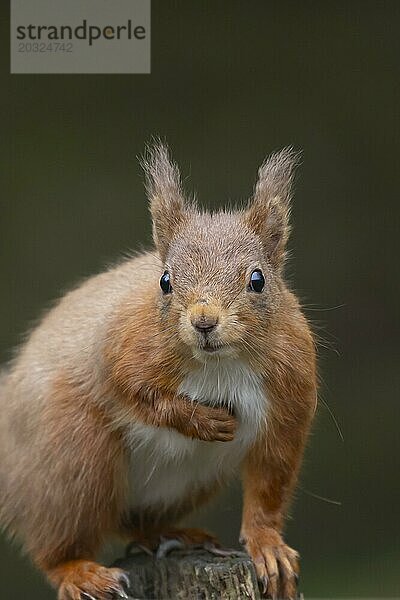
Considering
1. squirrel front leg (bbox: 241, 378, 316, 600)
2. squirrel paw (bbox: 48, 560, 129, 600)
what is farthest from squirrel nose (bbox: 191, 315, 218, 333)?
squirrel paw (bbox: 48, 560, 129, 600)

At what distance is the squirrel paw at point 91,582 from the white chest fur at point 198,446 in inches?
8.6

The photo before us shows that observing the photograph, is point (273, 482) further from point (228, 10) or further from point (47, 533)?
point (228, 10)

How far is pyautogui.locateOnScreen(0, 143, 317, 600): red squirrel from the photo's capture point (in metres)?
3.10

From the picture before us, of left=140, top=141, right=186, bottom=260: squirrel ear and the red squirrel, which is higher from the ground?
left=140, top=141, right=186, bottom=260: squirrel ear

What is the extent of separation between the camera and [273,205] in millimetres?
3230

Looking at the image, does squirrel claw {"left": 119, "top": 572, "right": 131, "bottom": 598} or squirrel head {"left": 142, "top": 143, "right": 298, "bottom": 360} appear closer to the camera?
squirrel head {"left": 142, "top": 143, "right": 298, "bottom": 360}

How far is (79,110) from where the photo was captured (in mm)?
4785

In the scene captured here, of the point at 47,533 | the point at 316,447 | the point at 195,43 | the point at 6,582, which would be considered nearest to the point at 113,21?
the point at 195,43

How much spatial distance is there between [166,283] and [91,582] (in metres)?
0.84

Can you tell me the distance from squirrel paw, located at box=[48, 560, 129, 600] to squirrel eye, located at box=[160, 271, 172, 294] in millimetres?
799

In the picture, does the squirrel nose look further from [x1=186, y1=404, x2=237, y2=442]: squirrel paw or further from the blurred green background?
the blurred green background

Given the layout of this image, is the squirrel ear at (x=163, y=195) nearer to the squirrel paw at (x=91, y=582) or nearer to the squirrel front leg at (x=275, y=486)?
the squirrel front leg at (x=275, y=486)

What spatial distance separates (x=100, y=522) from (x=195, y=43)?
1.82 m

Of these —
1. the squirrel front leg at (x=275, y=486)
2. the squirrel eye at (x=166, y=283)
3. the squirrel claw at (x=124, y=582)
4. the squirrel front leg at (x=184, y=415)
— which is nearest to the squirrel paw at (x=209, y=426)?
the squirrel front leg at (x=184, y=415)
